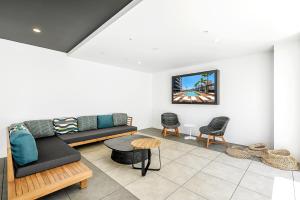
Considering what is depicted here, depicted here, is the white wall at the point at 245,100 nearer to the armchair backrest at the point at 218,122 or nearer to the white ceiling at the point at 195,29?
the armchair backrest at the point at 218,122

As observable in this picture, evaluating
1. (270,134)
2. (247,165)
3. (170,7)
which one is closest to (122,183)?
(247,165)

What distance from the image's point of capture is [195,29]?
2623mm

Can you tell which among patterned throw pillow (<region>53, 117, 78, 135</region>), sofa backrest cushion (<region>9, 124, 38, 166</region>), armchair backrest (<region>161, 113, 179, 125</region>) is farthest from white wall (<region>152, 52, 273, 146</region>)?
sofa backrest cushion (<region>9, 124, 38, 166</region>)

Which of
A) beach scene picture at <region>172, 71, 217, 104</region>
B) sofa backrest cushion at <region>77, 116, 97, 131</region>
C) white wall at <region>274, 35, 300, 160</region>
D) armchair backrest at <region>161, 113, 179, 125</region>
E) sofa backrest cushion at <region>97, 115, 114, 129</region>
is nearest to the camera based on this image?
white wall at <region>274, 35, 300, 160</region>

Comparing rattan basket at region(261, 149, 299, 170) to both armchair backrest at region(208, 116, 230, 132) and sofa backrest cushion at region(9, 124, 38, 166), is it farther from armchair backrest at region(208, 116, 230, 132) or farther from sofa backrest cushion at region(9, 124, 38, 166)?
sofa backrest cushion at region(9, 124, 38, 166)

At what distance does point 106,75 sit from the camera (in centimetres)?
523

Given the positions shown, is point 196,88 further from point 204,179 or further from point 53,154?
point 53,154

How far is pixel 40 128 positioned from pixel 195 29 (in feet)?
13.7

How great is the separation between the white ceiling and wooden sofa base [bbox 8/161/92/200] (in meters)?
2.48

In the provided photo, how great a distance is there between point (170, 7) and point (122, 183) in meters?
2.82

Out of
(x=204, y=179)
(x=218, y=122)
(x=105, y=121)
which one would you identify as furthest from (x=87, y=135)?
(x=218, y=122)

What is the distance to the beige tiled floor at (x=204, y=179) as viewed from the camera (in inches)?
82.2

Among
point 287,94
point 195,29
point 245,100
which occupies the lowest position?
point 245,100

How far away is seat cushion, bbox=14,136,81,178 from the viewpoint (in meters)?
1.99
